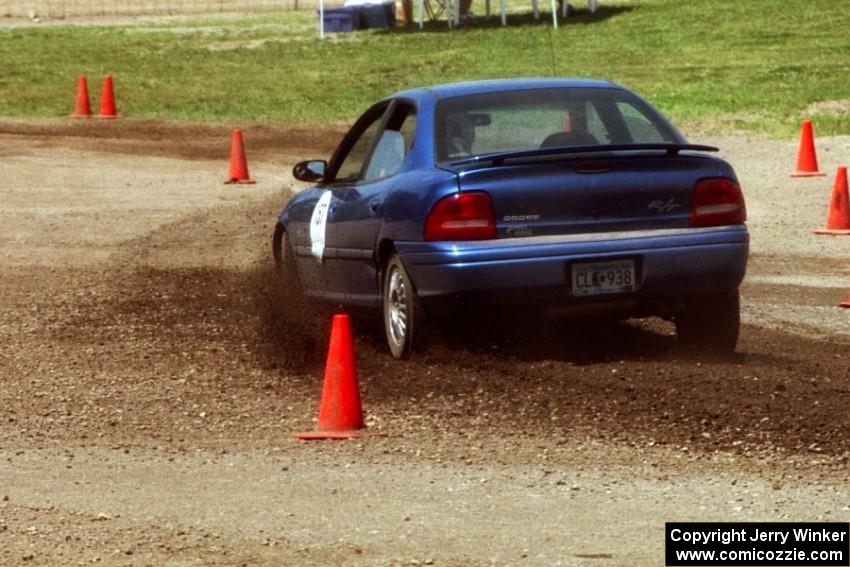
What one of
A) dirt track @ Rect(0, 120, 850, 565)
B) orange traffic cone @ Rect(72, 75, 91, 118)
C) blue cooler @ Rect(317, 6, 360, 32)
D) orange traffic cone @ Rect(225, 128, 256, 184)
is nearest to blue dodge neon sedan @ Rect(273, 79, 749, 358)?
dirt track @ Rect(0, 120, 850, 565)

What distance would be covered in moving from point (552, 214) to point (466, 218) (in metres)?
0.43

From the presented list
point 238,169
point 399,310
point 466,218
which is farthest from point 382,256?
point 238,169

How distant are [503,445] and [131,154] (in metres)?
16.8

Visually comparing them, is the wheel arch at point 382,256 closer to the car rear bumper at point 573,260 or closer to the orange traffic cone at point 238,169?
the car rear bumper at point 573,260

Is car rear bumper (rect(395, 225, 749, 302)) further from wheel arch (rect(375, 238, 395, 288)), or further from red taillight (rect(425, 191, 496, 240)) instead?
wheel arch (rect(375, 238, 395, 288))

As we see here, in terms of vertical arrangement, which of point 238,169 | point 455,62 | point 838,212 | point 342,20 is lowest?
point 342,20

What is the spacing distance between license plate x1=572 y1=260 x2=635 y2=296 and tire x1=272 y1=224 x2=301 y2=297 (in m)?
3.10

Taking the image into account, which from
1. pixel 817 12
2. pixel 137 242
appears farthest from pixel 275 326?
pixel 817 12

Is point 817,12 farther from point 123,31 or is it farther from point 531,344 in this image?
point 531,344

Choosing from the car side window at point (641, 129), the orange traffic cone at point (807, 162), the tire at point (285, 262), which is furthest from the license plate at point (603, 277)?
the orange traffic cone at point (807, 162)

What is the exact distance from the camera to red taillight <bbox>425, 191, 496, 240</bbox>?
31.0 feet

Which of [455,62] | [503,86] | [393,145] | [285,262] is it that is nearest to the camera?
[503,86]

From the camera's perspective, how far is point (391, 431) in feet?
27.9

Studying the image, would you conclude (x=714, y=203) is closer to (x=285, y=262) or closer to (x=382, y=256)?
(x=382, y=256)
